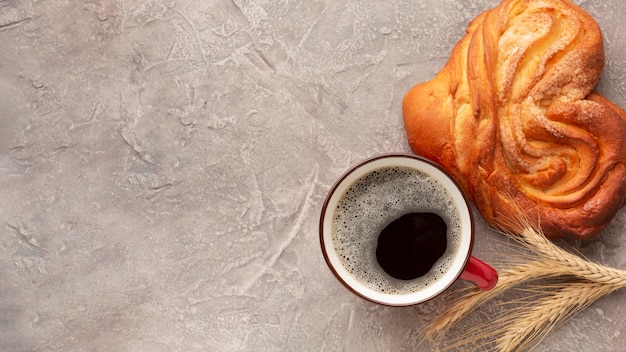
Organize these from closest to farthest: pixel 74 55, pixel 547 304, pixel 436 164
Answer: pixel 436 164 < pixel 547 304 < pixel 74 55

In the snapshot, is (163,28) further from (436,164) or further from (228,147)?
(436,164)

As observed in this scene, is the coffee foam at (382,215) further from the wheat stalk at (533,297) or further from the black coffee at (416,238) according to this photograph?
the wheat stalk at (533,297)

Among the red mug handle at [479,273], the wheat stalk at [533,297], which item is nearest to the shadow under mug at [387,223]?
the red mug handle at [479,273]

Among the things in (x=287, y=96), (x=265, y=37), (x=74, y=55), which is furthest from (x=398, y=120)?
(x=74, y=55)

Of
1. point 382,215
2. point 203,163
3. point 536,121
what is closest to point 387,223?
point 382,215

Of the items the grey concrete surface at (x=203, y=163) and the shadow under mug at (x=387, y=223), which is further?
the grey concrete surface at (x=203, y=163)

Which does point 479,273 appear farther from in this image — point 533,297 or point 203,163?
point 203,163
